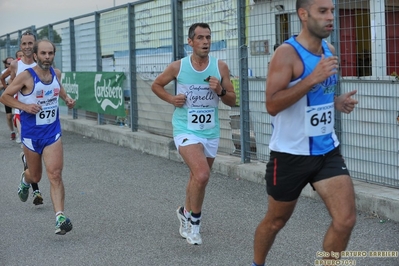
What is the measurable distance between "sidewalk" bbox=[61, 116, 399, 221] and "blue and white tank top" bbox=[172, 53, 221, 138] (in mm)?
1885

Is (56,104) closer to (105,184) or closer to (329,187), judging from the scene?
(105,184)

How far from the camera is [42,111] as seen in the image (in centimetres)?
750

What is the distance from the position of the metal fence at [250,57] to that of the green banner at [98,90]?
0.19 metres

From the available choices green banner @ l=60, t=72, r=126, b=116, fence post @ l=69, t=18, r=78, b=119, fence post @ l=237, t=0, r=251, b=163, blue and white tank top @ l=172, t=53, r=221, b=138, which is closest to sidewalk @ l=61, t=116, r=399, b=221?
fence post @ l=237, t=0, r=251, b=163

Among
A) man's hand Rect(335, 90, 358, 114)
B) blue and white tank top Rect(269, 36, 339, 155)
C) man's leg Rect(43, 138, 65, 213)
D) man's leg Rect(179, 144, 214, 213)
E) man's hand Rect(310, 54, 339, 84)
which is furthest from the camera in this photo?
man's leg Rect(43, 138, 65, 213)

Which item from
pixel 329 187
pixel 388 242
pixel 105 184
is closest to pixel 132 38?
pixel 105 184

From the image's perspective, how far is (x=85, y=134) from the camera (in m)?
16.4

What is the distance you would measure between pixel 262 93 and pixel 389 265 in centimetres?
448

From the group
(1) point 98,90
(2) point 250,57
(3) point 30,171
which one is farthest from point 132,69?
(3) point 30,171

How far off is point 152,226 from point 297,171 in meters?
2.96

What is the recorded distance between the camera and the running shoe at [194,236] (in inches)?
257

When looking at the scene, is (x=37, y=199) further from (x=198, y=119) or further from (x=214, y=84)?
(x=214, y=84)

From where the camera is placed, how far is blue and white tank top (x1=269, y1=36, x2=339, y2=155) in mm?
4727

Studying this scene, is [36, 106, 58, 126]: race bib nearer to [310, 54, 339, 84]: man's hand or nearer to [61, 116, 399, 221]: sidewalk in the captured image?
[61, 116, 399, 221]: sidewalk
